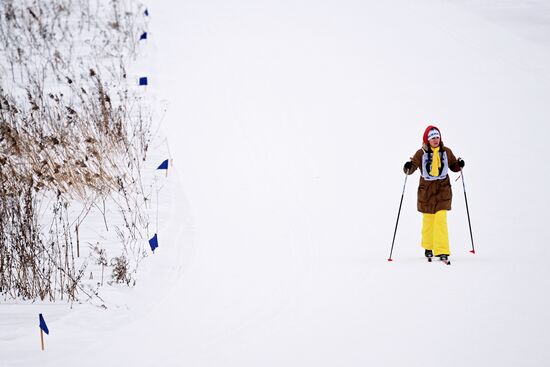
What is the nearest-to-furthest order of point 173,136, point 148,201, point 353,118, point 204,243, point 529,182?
1. point 204,243
2. point 148,201
3. point 529,182
4. point 173,136
5. point 353,118

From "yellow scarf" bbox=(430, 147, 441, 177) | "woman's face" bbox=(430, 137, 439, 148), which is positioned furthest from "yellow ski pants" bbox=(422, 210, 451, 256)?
"woman's face" bbox=(430, 137, 439, 148)

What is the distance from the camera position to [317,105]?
1121 cm

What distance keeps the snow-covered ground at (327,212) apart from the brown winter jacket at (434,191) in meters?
0.60

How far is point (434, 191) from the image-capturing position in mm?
5562

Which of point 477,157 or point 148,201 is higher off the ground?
point 477,157

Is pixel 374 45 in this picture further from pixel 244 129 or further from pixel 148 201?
pixel 148 201

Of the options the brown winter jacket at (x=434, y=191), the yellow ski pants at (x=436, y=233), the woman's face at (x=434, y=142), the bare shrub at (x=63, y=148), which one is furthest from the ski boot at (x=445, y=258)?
the bare shrub at (x=63, y=148)

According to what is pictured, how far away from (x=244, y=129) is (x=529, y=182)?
5074mm

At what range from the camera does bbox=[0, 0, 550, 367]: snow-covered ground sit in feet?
12.0

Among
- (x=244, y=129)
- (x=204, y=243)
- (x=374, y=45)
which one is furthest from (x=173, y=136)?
(x=374, y=45)

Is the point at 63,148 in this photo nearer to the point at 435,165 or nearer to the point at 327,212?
the point at 327,212

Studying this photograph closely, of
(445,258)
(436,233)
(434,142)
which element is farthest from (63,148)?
(445,258)

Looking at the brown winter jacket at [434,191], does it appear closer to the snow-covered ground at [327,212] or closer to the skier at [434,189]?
the skier at [434,189]

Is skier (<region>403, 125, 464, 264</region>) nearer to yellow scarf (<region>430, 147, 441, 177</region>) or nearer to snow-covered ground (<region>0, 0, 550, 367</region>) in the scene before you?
yellow scarf (<region>430, 147, 441, 177</region>)
